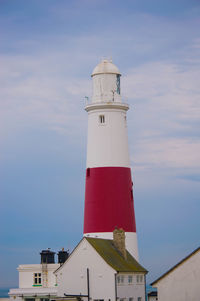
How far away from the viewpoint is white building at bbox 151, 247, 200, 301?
45031 mm

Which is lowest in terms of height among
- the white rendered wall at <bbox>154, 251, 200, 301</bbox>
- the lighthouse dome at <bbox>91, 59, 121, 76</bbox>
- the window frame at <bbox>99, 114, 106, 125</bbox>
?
the white rendered wall at <bbox>154, 251, 200, 301</bbox>

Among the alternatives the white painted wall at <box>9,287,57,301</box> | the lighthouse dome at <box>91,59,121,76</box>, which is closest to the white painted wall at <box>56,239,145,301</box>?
the white painted wall at <box>9,287,57,301</box>

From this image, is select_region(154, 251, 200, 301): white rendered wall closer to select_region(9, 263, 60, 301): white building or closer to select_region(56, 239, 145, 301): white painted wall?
select_region(56, 239, 145, 301): white painted wall

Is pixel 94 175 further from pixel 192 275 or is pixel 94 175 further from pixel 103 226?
pixel 192 275

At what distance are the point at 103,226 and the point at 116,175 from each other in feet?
12.6

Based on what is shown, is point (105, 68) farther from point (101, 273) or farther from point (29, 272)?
point (29, 272)

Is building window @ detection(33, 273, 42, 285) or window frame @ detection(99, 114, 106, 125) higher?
window frame @ detection(99, 114, 106, 125)

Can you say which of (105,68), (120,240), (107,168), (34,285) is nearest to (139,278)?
(120,240)

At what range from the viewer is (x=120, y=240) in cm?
5753

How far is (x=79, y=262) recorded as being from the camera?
182 feet

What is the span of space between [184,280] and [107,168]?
637 inches

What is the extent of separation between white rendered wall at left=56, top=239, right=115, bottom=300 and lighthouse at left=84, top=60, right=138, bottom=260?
4.06 meters

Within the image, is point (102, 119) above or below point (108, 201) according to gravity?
above

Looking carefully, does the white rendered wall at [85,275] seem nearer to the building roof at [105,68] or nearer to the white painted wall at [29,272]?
the white painted wall at [29,272]
